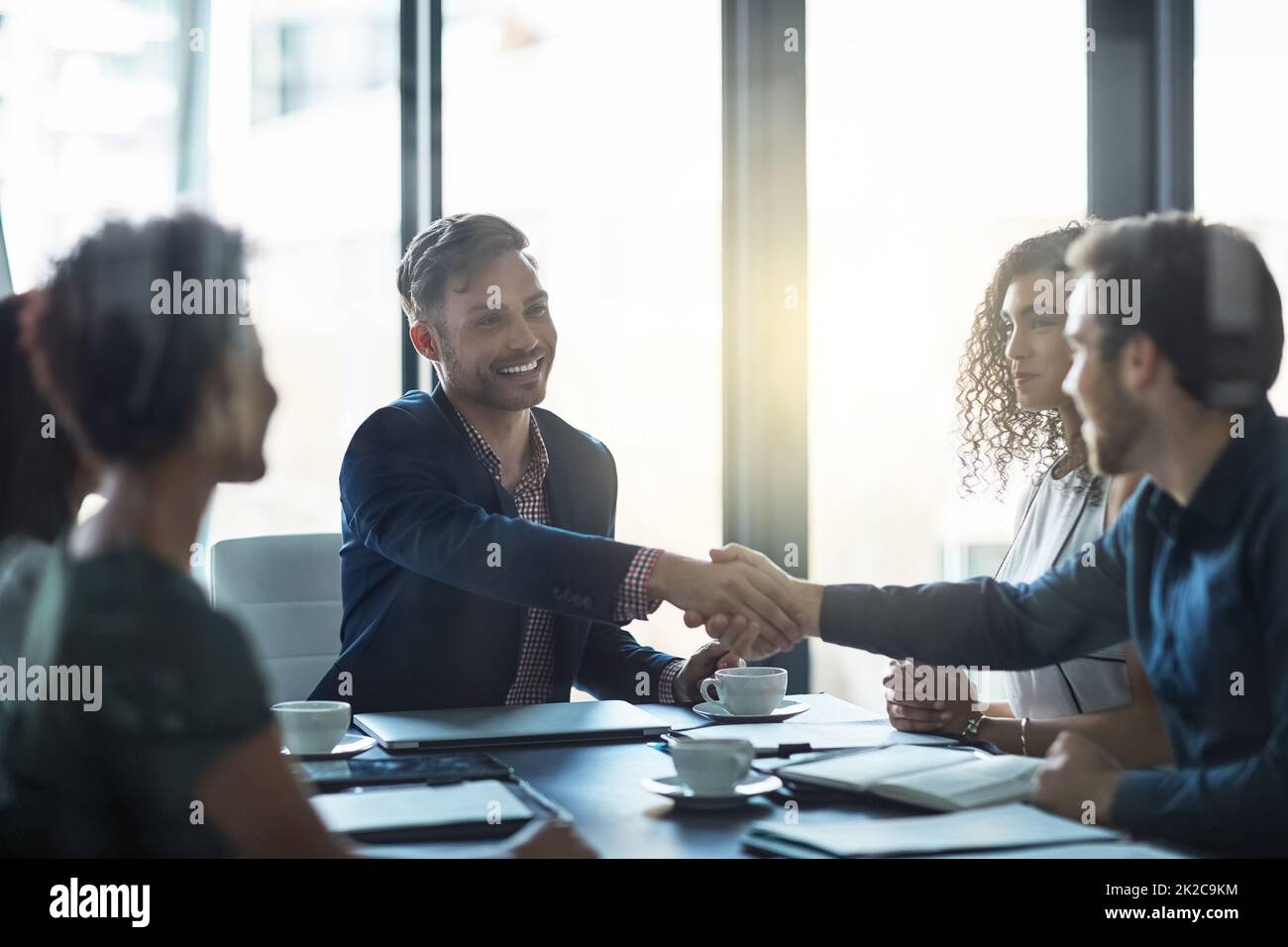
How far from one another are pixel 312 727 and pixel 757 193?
6.09ft

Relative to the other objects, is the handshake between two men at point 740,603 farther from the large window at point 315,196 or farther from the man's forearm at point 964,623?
the large window at point 315,196

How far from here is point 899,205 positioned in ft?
9.35

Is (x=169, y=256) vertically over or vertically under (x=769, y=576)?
over

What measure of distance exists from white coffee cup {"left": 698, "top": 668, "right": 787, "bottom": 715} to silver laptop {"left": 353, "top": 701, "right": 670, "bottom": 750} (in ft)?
0.36

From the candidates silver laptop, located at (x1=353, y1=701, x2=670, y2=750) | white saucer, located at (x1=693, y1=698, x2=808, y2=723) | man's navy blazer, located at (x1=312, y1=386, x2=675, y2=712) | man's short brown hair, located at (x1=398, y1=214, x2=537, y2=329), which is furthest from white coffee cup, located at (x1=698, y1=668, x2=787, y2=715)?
man's short brown hair, located at (x1=398, y1=214, x2=537, y2=329)

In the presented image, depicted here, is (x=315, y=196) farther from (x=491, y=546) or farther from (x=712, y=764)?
(x=712, y=764)

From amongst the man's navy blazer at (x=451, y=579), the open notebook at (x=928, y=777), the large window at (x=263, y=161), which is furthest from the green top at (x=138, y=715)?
the man's navy blazer at (x=451, y=579)

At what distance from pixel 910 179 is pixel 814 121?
269 millimetres

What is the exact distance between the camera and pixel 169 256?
3.52 feet

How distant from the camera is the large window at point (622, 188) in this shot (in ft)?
9.20

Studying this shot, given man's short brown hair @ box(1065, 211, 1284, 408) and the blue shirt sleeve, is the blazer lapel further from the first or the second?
man's short brown hair @ box(1065, 211, 1284, 408)

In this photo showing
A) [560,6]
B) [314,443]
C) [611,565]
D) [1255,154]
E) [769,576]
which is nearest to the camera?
[611,565]
